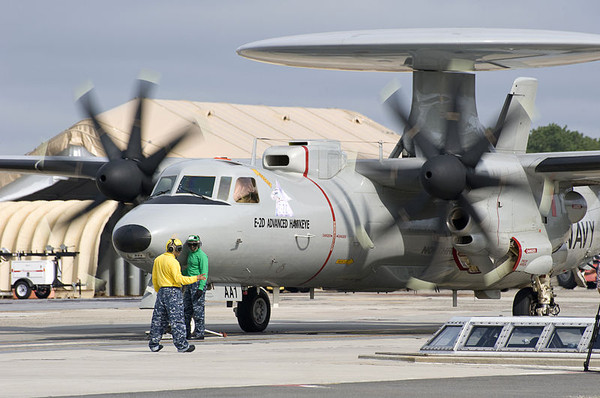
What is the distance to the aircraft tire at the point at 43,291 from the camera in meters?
51.6

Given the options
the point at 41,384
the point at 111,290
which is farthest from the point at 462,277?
the point at 111,290

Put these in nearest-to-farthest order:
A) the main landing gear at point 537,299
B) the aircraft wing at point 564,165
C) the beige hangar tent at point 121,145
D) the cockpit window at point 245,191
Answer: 1. the cockpit window at point 245,191
2. the aircraft wing at point 564,165
3. the main landing gear at point 537,299
4. the beige hangar tent at point 121,145

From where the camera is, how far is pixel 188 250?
19.9m

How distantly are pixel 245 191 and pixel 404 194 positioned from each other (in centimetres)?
497

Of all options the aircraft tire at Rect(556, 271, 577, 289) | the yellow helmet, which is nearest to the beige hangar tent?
the aircraft tire at Rect(556, 271, 577, 289)

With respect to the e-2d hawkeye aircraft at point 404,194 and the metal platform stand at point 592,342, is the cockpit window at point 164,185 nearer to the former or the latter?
the e-2d hawkeye aircraft at point 404,194

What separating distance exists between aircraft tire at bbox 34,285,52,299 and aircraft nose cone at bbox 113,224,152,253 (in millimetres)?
33606

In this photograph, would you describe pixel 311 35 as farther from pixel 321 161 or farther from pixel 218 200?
pixel 218 200

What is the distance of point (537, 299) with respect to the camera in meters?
25.9

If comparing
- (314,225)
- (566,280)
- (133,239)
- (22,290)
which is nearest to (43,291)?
(22,290)

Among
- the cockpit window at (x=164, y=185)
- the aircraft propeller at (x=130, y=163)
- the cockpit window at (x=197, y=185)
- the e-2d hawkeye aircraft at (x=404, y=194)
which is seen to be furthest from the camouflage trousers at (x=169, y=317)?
the aircraft propeller at (x=130, y=163)

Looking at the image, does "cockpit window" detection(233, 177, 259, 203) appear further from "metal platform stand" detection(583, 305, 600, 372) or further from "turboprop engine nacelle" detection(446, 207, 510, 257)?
"metal platform stand" detection(583, 305, 600, 372)

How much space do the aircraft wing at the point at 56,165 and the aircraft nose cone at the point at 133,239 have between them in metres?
6.94

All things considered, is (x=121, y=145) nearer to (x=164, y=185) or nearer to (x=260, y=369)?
(x=164, y=185)
